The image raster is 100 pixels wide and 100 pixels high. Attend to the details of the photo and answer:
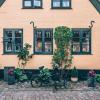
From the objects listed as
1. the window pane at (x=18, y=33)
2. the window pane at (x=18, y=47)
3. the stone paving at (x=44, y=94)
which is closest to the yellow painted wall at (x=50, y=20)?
the window pane at (x=18, y=33)

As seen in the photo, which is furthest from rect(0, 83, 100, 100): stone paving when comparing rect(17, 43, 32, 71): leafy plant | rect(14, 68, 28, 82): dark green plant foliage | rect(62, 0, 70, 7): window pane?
rect(62, 0, 70, 7): window pane

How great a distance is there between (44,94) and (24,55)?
552cm

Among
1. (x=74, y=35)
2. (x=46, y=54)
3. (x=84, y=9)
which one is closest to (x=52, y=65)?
(x=46, y=54)

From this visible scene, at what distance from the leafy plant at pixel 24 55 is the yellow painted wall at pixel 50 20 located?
0.90 ft

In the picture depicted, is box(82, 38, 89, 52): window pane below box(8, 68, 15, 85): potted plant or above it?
above

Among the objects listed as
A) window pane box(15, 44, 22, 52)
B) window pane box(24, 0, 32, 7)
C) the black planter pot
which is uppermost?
window pane box(24, 0, 32, 7)

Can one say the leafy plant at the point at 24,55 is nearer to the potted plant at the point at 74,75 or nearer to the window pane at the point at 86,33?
the potted plant at the point at 74,75

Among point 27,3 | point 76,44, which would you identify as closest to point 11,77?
point 76,44

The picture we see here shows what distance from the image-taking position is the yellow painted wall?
23.3 meters

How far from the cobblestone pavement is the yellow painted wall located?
15.2 feet

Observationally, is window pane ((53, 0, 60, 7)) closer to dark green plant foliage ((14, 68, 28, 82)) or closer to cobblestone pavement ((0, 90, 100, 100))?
dark green plant foliage ((14, 68, 28, 82))

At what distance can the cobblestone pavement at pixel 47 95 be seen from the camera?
17.0m

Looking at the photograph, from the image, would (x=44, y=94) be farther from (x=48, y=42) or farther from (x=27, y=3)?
(x=27, y=3)

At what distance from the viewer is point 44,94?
18172 millimetres
